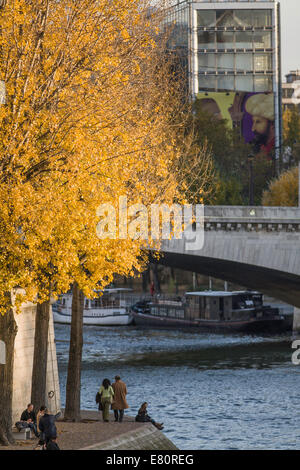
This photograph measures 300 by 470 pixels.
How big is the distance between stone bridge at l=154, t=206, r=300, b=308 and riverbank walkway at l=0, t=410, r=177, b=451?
2194cm

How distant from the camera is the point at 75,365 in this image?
96.8ft

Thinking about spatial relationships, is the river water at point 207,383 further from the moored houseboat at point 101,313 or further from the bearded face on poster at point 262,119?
the bearded face on poster at point 262,119

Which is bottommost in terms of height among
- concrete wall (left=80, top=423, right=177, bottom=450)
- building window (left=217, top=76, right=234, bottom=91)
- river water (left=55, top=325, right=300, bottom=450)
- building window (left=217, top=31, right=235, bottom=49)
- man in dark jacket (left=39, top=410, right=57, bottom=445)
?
river water (left=55, top=325, right=300, bottom=450)

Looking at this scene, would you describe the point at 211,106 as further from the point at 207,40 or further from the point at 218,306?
the point at 218,306

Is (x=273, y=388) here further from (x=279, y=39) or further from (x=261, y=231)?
(x=279, y=39)

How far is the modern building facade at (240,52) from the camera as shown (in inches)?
4336

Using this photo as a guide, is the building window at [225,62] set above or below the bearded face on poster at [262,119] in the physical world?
above

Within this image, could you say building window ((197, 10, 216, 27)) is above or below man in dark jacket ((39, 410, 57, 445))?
above

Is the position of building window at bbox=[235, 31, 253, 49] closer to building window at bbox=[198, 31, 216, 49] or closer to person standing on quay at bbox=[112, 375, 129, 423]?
building window at bbox=[198, 31, 216, 49]

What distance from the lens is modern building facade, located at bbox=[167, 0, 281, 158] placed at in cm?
11012

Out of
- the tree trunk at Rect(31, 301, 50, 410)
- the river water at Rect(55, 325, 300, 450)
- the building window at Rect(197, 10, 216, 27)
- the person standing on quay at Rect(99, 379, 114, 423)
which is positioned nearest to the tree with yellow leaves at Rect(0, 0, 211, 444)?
the tree trunk at Rect(31, 301, 50, 410)

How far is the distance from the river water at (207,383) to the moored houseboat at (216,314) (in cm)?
595

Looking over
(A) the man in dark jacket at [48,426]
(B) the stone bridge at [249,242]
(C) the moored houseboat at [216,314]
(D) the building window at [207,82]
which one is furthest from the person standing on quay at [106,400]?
(D) the building window at [207,82]

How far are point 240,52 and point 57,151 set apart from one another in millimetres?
92579
